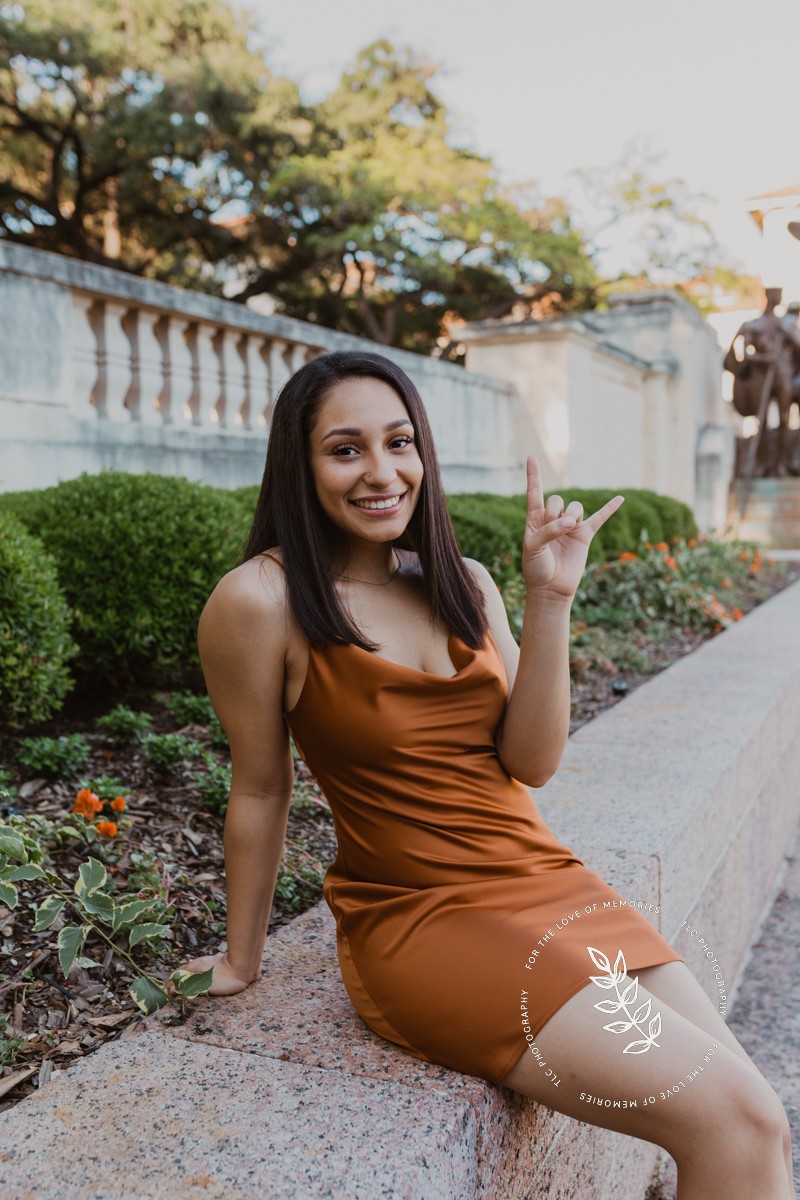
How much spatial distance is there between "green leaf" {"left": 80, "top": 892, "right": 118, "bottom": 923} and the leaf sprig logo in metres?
1.08

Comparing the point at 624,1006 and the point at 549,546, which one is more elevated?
the point at 549,546

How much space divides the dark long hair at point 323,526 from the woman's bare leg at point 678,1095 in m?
0.73

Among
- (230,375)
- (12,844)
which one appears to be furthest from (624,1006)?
(230,375)

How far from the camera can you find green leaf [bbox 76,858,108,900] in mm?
2064

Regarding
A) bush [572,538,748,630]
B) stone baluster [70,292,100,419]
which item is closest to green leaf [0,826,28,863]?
stone baluster [70,292,100,419]

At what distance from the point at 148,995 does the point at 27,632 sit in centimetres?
156

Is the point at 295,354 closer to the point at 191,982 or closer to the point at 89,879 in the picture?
the point at 89,879

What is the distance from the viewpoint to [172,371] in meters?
5.94

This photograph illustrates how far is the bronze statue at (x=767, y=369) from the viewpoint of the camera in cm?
1672

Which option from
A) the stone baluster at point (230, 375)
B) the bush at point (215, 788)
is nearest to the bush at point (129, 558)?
the bush at point (215, 788)

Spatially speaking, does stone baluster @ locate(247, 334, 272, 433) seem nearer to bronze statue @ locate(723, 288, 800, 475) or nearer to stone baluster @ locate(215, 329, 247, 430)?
stone baluster @ locate(215, 329, 247, 430)

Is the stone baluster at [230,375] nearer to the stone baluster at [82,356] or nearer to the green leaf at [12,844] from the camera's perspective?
the stone baluster at [82,356]

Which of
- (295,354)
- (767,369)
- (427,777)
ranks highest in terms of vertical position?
(767,369)

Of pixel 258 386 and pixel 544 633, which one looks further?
A: pixel 258 386
